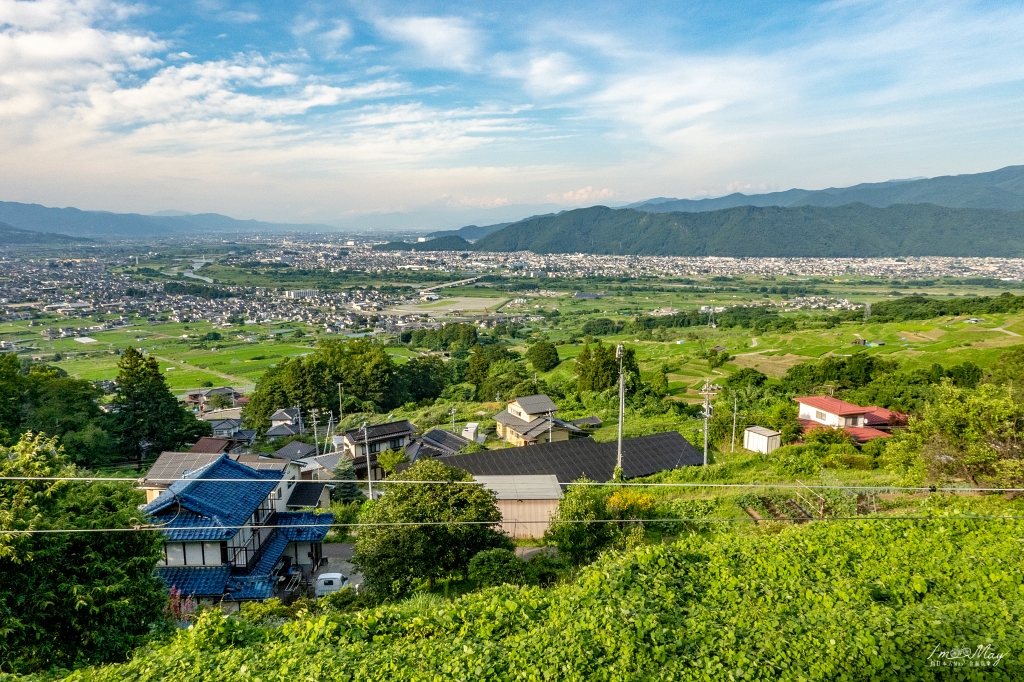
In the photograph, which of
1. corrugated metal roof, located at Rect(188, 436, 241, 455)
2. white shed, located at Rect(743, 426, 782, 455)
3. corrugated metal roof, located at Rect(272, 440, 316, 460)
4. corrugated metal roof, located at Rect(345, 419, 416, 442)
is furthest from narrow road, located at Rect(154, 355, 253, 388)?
white shed, located at Rect(743, 426, 782, 455)

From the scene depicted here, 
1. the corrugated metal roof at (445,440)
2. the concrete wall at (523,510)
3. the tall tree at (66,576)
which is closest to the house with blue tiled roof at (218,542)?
the tall tree at (66,576)

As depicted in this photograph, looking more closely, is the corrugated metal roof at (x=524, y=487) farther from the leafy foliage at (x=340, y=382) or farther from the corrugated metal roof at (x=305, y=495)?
the leafy foliage at (x=340, y=382)

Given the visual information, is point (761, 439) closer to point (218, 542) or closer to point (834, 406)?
point (834, 406)

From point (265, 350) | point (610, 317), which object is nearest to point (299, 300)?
point (265, 350)

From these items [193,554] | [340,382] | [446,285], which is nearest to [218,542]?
[193,554]

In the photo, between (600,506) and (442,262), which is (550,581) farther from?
(442,262)

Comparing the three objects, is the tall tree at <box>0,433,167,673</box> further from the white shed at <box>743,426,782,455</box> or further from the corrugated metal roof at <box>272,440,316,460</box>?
the white shed at <box>743,426,782,455</box>
